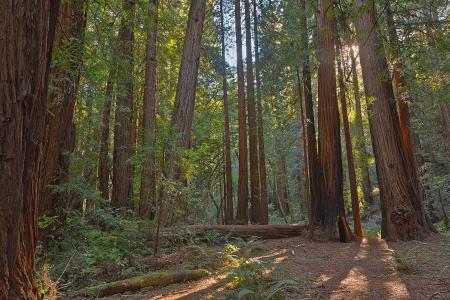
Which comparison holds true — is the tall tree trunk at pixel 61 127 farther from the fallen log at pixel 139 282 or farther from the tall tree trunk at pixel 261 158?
the tall tree trunk at pixel 261 158

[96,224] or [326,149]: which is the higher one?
[326,149]

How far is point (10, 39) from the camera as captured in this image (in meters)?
2.64

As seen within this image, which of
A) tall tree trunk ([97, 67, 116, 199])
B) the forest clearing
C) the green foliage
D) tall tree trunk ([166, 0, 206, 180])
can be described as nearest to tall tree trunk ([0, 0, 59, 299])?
the forest clearing

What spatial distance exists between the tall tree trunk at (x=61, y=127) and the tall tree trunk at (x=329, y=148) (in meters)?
5.87

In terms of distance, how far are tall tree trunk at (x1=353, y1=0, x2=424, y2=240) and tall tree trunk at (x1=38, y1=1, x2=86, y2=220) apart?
20.6ft

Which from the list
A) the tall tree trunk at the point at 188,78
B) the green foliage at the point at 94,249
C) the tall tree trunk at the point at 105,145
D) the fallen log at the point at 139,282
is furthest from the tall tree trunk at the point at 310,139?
the tall tree trunk at the point at 105,145

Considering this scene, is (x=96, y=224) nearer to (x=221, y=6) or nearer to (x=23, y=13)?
(x=23, y=13)

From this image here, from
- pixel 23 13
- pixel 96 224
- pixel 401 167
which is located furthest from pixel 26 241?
pixel 401 167

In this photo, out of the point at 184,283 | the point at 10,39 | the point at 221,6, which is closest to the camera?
the point at 10,39

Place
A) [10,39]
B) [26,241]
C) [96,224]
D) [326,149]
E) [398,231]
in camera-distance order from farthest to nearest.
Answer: [326,149] < [398,231] < [96,224] < [26,241] < [10,39]

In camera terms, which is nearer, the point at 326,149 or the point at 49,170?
the point at 49,170

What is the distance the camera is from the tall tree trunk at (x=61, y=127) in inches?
225

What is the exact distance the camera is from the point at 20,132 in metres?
2.69

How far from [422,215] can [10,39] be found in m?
9.11
